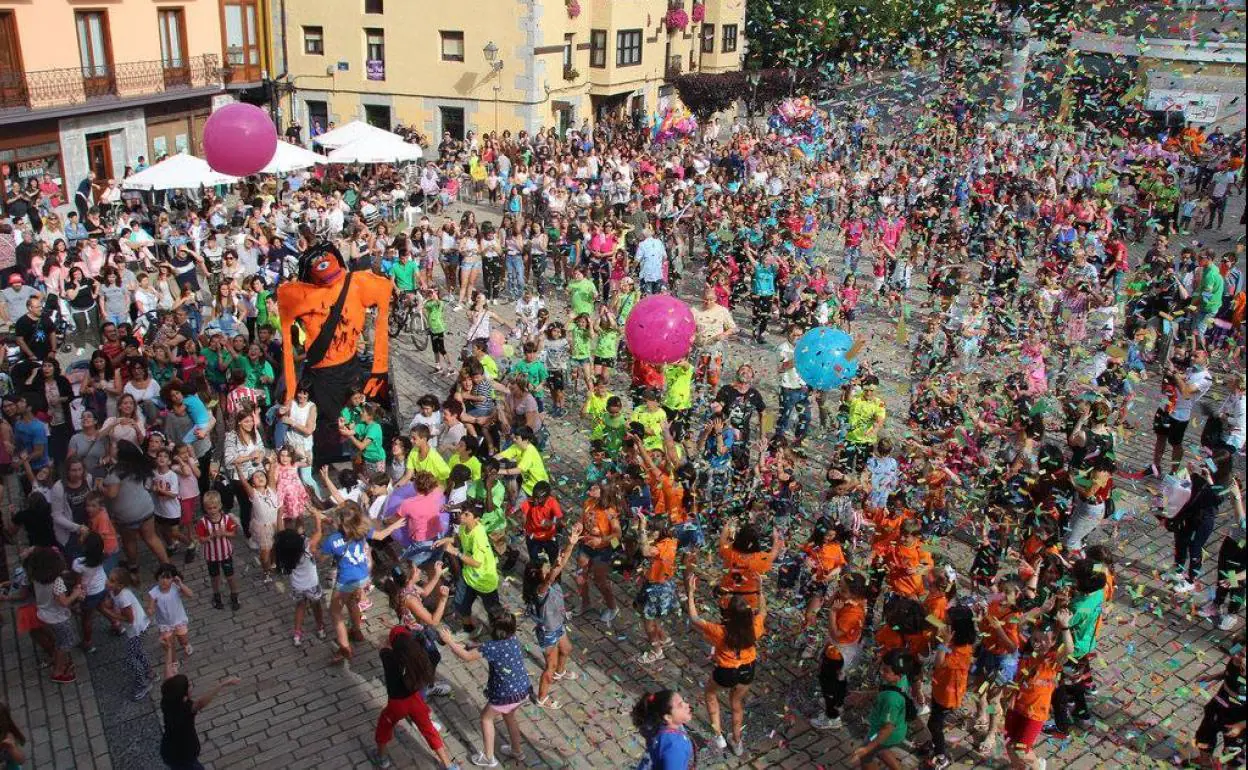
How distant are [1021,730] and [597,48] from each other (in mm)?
30591

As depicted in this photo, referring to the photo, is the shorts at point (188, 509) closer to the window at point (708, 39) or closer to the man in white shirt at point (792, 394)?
the man in white shirt at point (792, 394)

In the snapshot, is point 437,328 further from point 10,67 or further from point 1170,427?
point 10,67

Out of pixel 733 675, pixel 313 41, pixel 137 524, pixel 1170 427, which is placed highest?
pixel 313 41

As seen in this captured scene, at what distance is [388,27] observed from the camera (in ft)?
102

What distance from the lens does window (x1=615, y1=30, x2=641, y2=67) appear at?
34.2 meters

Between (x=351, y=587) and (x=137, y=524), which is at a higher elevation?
(x=351, y=587)

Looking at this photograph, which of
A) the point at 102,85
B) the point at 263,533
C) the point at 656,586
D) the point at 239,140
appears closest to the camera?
the point at 656,586

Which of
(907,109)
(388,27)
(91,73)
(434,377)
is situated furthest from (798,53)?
(434,377)

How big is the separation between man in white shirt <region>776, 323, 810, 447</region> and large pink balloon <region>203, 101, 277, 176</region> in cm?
770

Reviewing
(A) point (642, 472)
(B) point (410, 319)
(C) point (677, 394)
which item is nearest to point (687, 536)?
(A) point (642, 472)

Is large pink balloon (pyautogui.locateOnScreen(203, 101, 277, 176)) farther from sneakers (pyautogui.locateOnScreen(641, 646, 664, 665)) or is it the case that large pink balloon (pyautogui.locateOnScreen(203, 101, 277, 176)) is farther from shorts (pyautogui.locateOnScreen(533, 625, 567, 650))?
sneakers (pyautogui.locateOnScreen(641, 646, 664, 665))

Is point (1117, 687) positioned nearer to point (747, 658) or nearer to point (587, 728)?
point (747, 658)

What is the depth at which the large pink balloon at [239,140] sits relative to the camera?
44.6 ft

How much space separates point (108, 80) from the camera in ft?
78.0
